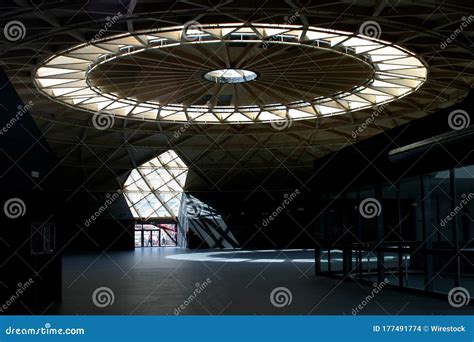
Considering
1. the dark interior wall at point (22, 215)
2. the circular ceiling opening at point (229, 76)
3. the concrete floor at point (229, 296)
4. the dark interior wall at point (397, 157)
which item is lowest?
the concrete floor at point (229, 296)

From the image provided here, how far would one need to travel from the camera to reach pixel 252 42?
2242cm

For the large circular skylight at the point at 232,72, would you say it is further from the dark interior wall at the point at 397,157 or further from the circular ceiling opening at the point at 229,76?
the dark interior wall at the point at 397,157

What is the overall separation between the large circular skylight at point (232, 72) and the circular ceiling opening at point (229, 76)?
49 millimetres

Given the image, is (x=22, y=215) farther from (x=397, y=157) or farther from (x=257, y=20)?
(x=257, y=20)

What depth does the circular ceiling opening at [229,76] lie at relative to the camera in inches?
1125

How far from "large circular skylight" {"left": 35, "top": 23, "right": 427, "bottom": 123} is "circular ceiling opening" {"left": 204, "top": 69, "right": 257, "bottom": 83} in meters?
0.05

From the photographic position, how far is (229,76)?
29219 millimetres

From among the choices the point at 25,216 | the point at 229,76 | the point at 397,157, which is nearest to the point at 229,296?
the point at 25,216

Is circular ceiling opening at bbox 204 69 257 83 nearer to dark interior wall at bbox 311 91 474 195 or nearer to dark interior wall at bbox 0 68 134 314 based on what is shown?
dark interior wall at bbox 311 91 474 195

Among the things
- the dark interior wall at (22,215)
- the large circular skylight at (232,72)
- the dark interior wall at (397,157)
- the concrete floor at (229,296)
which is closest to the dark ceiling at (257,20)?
the large circular skylight at (232,72)

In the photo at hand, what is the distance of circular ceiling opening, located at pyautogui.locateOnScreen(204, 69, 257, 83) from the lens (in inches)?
1125

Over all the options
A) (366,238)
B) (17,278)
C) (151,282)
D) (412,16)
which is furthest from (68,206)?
(412,16)
